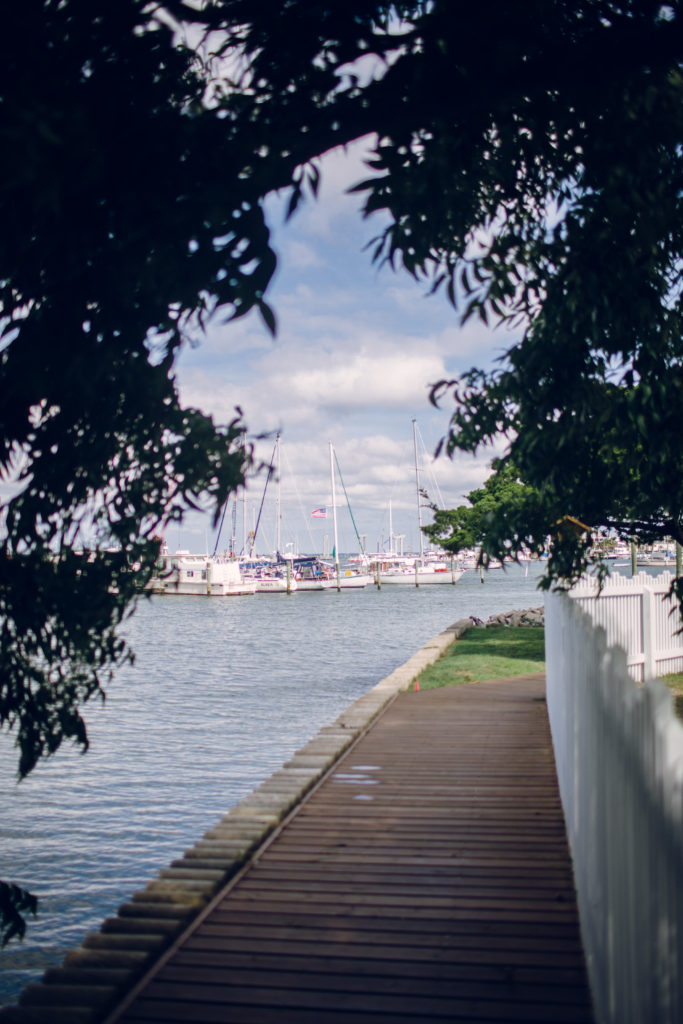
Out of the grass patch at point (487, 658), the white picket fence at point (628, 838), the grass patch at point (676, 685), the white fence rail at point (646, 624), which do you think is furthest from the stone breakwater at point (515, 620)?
the white picket fence at point (628, 838)

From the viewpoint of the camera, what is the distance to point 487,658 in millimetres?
21875

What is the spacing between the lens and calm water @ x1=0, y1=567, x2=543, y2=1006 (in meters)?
10.0

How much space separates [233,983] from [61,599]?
240 cm

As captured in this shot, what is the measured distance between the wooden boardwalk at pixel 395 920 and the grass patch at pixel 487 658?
9002 millimetres

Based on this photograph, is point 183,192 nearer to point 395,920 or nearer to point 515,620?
point 395,920

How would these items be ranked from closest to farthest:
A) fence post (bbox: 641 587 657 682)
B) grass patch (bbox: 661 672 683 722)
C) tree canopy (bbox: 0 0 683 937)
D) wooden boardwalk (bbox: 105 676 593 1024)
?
1. tree canopy (bbox: 0 0 683 937)
2. wooden boardwalk (bbox: 105 676 593 1024)
3. grass patch (bbox: 661 672 683 722)
4. fence post (bbox: 641 587 657 682)

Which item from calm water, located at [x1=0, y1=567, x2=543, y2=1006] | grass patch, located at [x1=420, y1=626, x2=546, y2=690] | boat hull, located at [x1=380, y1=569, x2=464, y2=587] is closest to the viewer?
calm water, located at [x1=0, y1=567, x2=543, y2=1006]

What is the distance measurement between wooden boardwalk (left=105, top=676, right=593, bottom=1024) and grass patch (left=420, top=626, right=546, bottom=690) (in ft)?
29.5

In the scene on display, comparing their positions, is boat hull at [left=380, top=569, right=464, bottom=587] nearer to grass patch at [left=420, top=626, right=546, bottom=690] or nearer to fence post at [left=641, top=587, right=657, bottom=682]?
grass patch at [left=420, top=626, right=546, bottom=690]

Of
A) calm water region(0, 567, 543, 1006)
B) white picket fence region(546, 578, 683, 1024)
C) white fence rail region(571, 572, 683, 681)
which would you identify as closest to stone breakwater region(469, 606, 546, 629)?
calm water region(0, 567, 543, 1006)

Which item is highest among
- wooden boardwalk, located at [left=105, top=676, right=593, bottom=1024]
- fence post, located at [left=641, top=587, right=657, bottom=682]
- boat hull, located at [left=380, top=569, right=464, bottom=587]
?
fence post, located at [left=641, top=587, right=657, bottom=682]

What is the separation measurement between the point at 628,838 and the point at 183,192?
2869mm

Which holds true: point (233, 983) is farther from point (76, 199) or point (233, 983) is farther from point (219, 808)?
point (219, 808)

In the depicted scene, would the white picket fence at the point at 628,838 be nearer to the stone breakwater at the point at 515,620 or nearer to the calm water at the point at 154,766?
the calm water at the point at 154,766
